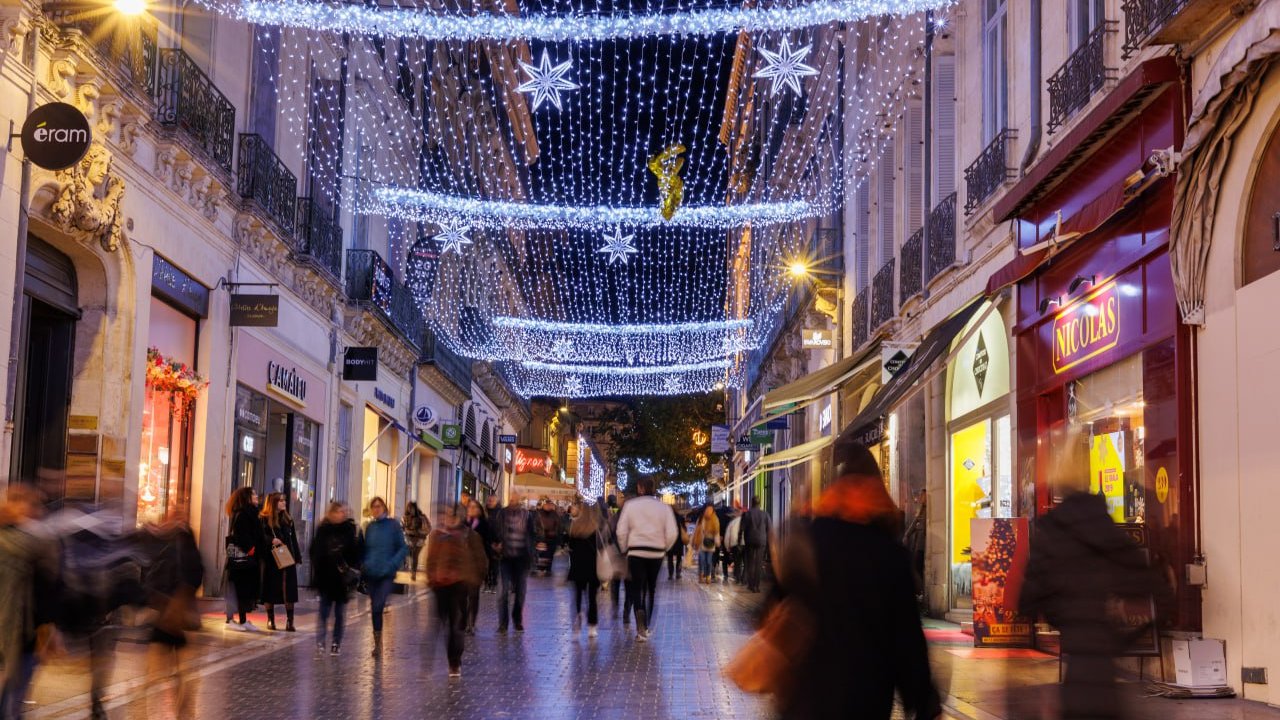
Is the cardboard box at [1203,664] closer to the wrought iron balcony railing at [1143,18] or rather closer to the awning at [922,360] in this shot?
the wrought iron balcony railing at [1143,18]

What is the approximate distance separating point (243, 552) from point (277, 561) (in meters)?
0.44

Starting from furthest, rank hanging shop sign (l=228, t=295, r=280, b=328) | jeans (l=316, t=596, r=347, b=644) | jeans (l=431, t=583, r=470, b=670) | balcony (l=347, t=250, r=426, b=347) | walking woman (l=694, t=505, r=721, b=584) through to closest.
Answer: walking woman (l=694, t=505, r=721, b=584) → balcony (l=347, t=250, r=426, b=347) → hanging shop sign (l=228, t=295, r=280, b=328) → jeans (l=316, t=596, r=347, b=644) → jeans (l=431, t=583, r=470, b=670)

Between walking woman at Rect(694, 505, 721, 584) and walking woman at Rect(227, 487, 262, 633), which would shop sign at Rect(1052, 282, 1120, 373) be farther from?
walking woman at Rect(694, 505, 721, 584)

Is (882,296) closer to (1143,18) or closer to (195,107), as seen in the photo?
(195,107)

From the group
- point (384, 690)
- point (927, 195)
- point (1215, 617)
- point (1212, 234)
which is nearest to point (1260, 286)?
point (1212, 234)

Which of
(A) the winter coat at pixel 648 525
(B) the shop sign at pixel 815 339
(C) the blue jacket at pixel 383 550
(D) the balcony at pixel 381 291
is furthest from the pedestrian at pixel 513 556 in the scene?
(D) the balcony at pixel 381 291

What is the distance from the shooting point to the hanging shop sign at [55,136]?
1267cm

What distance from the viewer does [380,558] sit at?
580 inches

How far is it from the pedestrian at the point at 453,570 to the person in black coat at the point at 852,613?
7291 millimetres

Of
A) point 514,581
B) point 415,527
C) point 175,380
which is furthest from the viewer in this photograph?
point 415,527

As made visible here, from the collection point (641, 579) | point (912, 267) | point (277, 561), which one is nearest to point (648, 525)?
point (641, 579)

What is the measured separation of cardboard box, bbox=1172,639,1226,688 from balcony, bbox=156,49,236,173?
40.9 feet

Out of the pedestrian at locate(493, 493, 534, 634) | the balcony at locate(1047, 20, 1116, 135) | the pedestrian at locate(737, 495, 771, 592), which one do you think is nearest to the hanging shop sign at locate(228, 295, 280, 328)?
the pedestrian at locate(493, 493, 534, 634)

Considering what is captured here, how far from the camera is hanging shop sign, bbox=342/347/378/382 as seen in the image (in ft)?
94.1
